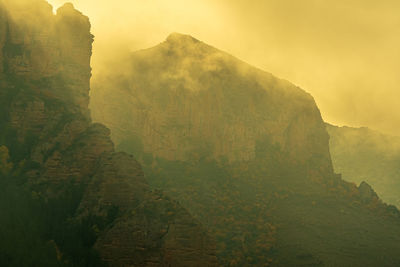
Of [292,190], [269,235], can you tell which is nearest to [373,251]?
[269,235]

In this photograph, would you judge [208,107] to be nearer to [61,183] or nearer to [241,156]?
[241,156]

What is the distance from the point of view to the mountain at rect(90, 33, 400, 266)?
431 ft

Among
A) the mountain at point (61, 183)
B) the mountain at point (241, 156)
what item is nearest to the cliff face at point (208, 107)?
the mountain at point (241, 156)

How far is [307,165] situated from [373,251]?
49.5m

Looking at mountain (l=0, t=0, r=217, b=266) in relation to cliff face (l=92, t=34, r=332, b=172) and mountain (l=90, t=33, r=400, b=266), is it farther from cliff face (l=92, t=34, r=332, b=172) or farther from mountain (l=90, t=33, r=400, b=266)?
cliff face (l=92, t=34, r=332, b=172)

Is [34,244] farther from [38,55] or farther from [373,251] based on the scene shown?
[373,251]

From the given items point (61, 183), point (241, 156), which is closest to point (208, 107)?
point (241, 156)

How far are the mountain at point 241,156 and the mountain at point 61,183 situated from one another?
37.9 metres

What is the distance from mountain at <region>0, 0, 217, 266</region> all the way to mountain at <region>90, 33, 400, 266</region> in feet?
124

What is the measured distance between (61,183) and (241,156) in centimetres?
8944

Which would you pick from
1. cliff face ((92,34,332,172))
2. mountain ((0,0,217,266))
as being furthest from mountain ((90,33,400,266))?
mountain ((0,0,217,266))

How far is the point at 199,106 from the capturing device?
172 meters

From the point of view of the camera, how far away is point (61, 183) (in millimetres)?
87188

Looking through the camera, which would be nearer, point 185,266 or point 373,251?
point 185,266
